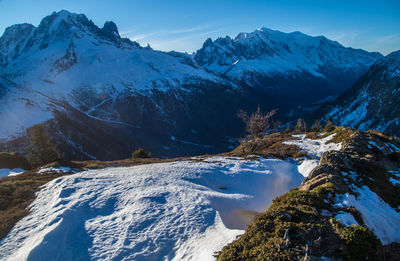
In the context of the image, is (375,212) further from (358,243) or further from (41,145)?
(41,145)

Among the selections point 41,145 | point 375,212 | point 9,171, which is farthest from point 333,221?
point 41,145

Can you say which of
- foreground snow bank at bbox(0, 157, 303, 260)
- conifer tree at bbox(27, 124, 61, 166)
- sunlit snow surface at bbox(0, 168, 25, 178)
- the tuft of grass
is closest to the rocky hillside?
the tuft of grass

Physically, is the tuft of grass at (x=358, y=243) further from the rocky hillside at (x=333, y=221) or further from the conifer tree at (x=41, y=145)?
the conifer tree at (x=41, y=145)

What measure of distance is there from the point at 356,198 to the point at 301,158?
17.6m

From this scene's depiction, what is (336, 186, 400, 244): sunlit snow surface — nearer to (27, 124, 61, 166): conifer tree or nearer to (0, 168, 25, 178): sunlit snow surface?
(0, 168, 25, 178): sunlit snow surface

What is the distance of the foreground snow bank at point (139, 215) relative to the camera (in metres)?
11.7

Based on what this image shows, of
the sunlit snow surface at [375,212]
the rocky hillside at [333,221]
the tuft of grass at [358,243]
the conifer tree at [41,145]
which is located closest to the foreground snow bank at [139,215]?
the rocky hillside at [333,221]

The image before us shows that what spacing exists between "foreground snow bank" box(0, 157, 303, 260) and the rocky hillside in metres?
2.63

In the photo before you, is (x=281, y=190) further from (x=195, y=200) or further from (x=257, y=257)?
(x=257, y=257)

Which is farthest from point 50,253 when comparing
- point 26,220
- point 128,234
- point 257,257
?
point 257,257

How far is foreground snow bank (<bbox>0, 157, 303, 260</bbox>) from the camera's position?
38.3 feet

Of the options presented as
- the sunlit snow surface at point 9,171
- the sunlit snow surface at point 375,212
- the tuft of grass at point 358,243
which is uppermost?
the tuft of grass at point 358,243

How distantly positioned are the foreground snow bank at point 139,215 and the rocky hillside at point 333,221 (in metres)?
2.63

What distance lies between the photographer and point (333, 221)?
9.45m
